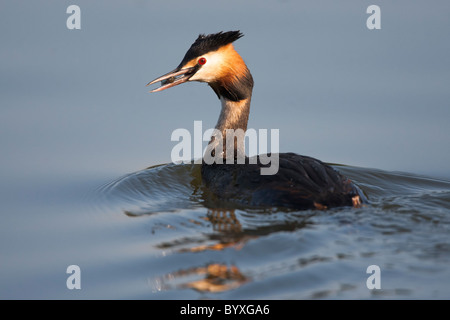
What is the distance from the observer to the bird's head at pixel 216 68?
852cm

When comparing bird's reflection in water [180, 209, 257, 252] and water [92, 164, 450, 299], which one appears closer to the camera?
water [92, 164, 450, 299]

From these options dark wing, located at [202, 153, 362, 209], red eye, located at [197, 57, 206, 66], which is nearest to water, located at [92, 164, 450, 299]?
dark wing, located at [202, 153, 362, 209]

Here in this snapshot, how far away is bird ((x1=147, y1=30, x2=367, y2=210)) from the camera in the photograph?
7.32m

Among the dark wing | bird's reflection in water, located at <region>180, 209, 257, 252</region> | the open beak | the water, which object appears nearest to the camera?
the water

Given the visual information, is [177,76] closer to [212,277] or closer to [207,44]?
[207,44]

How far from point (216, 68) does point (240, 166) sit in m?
1.39

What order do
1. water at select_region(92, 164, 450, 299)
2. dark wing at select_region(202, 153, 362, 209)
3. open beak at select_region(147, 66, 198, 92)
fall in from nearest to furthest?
water at select_region(92, 164, 450, 299) → dark wing at select_region(202, 153, 362, 209) → open beak at select_region(147, 66, 198, 92)

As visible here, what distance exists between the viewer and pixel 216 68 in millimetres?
8680

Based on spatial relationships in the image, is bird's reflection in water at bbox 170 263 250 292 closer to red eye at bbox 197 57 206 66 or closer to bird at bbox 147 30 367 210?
bird at bbox 147 30 367 210

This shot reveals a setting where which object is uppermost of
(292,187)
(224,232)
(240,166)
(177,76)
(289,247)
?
(177,76)

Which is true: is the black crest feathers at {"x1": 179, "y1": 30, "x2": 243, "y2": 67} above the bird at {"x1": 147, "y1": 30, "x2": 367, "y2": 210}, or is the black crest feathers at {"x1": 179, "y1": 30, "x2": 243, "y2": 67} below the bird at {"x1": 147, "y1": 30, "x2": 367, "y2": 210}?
above

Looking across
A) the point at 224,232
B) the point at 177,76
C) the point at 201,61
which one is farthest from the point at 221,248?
the point at 201,61

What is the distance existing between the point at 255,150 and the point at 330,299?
4679 mm

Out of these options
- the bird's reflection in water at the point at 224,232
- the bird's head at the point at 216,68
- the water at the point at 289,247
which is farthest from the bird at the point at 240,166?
the bird's reflection in water at the point at 224,232
